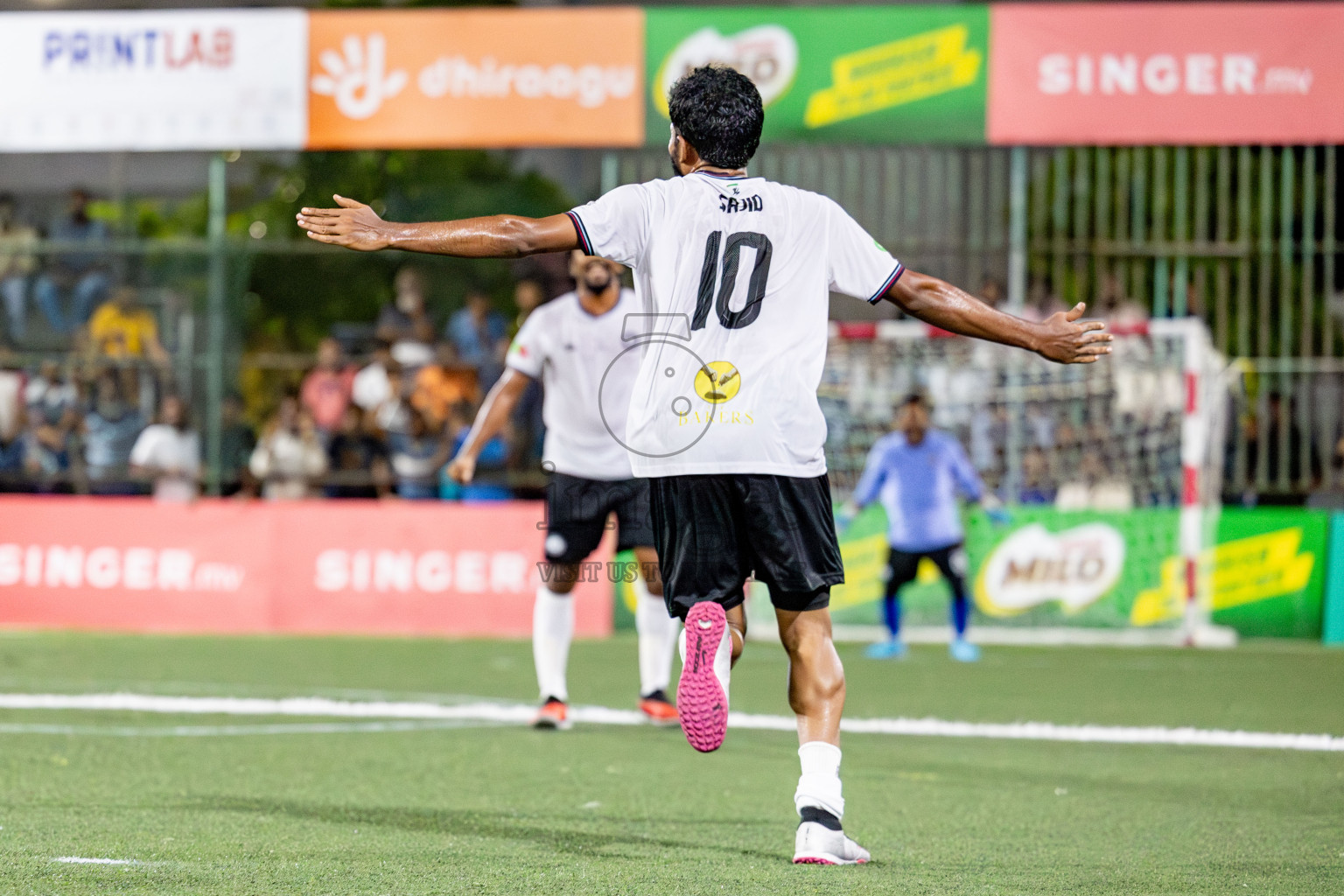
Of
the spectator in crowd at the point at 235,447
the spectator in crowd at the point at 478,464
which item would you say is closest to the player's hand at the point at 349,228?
the spectator in crowd at the point at 478,464

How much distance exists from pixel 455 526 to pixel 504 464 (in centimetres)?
66

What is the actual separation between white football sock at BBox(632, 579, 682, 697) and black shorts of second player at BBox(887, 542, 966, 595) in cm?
463

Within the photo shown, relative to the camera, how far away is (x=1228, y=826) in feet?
19.5

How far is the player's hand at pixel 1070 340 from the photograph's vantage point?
5047mm

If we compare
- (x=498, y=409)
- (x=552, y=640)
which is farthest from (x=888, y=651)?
(x=498, y=409)

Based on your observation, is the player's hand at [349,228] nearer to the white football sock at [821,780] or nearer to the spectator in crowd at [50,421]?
the white football sock at [821,780]

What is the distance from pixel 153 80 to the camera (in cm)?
1466

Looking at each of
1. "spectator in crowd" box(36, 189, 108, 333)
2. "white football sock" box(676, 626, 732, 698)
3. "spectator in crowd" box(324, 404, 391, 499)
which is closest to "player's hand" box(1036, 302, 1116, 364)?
"white football sock" box(676, 626, 732, 698)

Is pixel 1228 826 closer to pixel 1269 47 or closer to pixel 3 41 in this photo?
pixel 1269 47

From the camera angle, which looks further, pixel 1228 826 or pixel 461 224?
pixel 1228 826

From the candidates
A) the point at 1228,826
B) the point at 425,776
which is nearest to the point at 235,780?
the point at 425,776

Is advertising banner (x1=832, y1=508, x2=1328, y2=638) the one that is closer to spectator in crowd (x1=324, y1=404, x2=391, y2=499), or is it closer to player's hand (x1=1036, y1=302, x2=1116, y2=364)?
spectator in crowd (x1=324, y1=404, x2=391, y2=499)

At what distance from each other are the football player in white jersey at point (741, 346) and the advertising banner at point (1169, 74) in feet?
31.0

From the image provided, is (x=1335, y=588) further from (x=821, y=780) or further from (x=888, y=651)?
(x=821, y=780)
